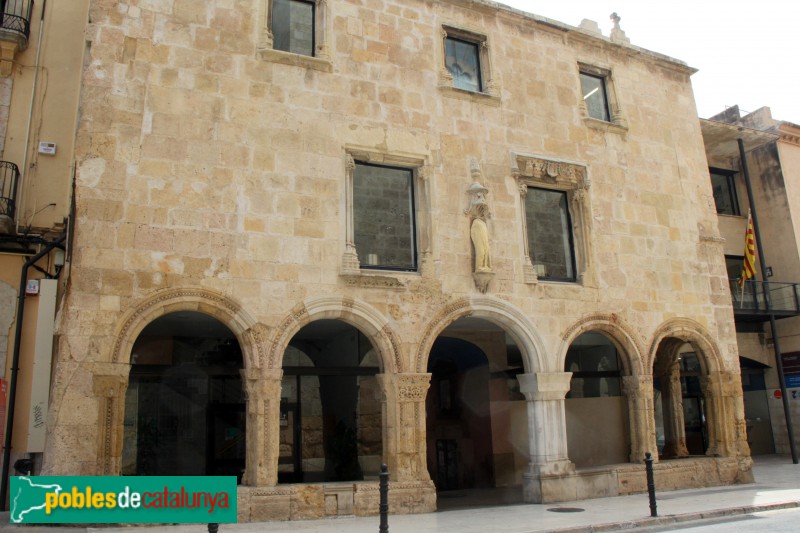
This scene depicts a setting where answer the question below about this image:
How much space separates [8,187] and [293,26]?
20.1 feet

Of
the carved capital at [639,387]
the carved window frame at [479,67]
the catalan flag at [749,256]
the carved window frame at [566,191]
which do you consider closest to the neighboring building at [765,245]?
the catalan flag at [749,256]

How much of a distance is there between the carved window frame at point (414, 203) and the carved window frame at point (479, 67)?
6.02 feet

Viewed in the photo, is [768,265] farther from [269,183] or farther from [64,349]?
[64,349]

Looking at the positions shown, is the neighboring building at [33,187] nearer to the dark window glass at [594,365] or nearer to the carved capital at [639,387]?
the dark window glass at [594,365]

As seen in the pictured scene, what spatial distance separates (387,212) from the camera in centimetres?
1280

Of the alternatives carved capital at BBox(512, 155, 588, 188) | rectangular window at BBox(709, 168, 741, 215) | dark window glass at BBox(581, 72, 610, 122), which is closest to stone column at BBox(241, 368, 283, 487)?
carved capital at BBox(512, 155, 588, 188)

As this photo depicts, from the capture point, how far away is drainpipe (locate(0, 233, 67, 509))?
1130 cm

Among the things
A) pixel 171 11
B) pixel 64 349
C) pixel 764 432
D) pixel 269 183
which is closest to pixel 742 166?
pixel 764 432

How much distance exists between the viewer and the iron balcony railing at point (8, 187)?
39.6 feet

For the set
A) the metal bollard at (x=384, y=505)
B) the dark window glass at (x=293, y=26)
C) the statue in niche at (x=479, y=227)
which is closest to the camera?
the metal bollard at (x=384, y=505)

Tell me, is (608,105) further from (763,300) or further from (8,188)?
(8,188)

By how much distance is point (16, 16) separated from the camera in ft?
42.7

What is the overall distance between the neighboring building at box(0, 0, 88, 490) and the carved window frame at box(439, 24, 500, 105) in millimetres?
7403

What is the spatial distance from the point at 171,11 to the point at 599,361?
1267cm
